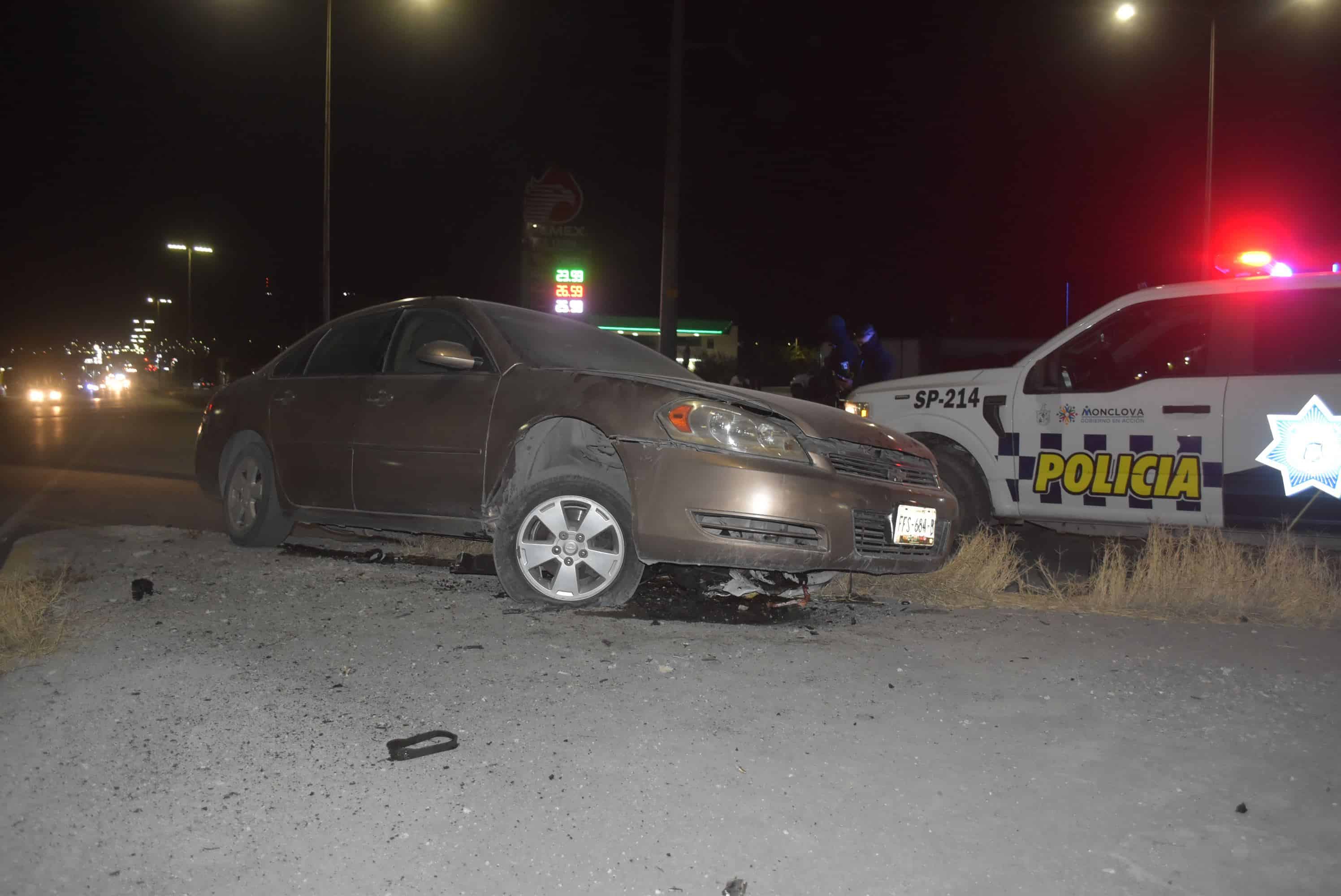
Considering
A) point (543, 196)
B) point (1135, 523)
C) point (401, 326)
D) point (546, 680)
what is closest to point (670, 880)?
point (546, 680)

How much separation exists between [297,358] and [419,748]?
4134 mm

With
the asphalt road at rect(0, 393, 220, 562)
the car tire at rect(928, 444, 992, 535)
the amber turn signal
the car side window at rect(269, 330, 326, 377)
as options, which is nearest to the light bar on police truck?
the car tire at rect(928, 444, 992, 535)

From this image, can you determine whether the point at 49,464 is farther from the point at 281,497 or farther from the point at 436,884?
the point at 436,884

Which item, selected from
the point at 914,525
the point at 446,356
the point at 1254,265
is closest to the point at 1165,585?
the point at 914,525

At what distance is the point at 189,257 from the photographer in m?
45.8

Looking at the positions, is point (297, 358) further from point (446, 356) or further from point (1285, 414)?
point (1285, 414)

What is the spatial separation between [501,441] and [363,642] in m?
1.27

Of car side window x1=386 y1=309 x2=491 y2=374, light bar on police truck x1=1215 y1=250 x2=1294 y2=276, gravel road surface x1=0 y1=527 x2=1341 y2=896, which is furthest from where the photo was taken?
light bar on police truck x1=1215 y1=250 x2=1294 y2=276

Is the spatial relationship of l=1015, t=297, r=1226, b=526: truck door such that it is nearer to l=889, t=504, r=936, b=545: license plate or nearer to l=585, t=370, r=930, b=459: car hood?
l=585, t=370, r=930, b=459: car hood

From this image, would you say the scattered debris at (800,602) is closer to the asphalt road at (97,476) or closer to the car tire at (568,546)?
the car tire at (568,546)

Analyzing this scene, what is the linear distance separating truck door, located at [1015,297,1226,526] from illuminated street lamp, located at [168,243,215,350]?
124 ft

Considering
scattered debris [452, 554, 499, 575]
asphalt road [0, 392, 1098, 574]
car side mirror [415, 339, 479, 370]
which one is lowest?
scattered debris [452, 554, 499, 575]

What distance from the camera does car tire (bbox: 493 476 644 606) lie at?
5.10 metres

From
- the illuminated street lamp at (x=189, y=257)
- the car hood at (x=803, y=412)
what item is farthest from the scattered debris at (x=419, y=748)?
the illuminated street lamp at (x=189, y=257)
